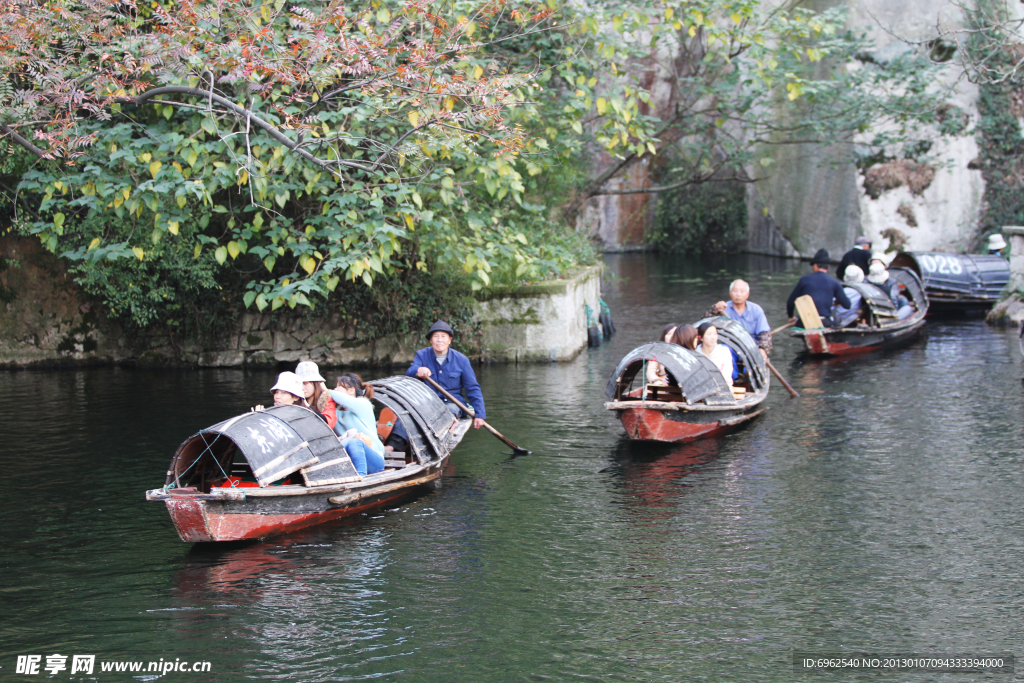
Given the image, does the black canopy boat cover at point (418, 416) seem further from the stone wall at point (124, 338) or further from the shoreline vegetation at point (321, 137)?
the stone wall at point (124, 338)

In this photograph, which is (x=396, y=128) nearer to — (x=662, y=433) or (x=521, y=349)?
(x=521, y=349)

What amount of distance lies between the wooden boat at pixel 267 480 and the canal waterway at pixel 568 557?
234mm

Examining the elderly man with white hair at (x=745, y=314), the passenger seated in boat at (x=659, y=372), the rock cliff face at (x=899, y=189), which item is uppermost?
A: the rock cliff face at (x=899, y=189)

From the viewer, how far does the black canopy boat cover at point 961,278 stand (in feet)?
70.3

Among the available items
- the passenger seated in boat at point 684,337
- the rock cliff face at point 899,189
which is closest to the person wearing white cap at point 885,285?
the rock cliff face at point 899,189

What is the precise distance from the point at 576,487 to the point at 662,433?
185 cm

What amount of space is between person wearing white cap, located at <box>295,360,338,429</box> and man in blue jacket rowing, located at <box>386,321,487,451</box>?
5.50 feet

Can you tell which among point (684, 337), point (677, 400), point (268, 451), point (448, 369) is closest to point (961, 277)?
point (684, 337)

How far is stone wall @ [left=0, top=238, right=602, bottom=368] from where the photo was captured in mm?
17469

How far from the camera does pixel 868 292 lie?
60.8 ft

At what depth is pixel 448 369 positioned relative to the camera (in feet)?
36.5

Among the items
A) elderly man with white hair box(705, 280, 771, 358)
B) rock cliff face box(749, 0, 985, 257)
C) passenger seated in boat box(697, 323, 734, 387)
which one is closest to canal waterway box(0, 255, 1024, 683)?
passenger seated in boat box(697, 323, 734, 387)

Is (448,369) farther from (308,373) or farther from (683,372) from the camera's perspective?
(683,372)

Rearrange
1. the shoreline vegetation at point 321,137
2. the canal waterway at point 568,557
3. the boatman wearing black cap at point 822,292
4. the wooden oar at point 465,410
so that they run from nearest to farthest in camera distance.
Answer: the canal waterway at point 568,557
the wooden oar at point 465,410
the shoreline vegetation at point 321,137
the boatman wearing black cap at point 822,292
